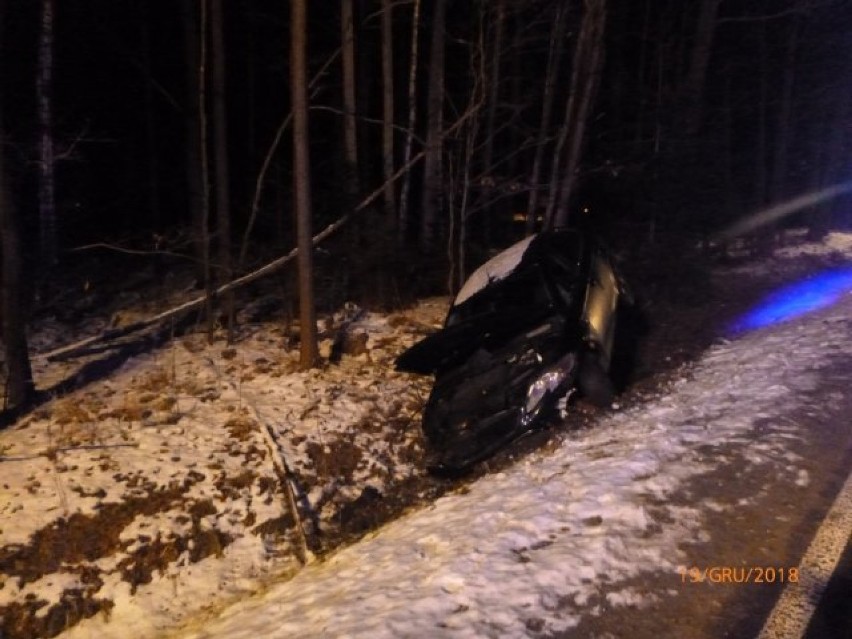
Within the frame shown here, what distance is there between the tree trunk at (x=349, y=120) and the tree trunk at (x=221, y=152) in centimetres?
203

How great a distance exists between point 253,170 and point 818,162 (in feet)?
53.0

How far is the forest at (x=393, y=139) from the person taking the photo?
12.6m

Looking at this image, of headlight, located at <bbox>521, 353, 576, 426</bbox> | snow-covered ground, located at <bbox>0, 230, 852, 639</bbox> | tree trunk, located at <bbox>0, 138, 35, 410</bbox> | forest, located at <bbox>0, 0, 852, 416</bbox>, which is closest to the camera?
snow-covered ground, located at <bbox>0, 230, 852, 639</bbox>

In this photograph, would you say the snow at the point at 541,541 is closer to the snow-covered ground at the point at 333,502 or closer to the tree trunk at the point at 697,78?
the snow-covered ground at the point at 333,502

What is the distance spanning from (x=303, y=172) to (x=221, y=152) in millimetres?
2915

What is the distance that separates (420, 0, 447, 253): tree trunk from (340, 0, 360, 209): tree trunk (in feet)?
4.89

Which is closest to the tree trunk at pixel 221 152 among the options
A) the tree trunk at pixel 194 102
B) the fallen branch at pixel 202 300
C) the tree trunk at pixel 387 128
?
the fallen branch at pixel 202 300

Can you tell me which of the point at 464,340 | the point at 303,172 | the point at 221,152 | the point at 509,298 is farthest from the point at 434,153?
the point at 464,340

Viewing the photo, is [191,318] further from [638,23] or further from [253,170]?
[638,23]

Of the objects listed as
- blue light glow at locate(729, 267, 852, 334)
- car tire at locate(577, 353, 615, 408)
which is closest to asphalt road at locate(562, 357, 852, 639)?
car tire at locate(577, 353, 615, 408)

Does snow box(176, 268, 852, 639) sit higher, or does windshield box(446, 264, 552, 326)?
windshield box(446, 264, 552, 326)

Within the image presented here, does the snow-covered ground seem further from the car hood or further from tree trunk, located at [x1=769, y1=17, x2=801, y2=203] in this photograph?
tree trunk, located at [x1=769, y1=17, x2=801, y2=203]

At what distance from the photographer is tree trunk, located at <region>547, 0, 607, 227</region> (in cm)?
1444
